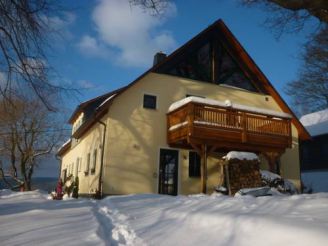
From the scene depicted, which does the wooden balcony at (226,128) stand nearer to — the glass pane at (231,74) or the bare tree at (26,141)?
the glass pane at (231,74)

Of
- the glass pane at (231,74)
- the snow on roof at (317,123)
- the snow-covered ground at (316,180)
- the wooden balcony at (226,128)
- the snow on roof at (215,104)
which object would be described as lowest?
the snow-covered ground at (316,180)

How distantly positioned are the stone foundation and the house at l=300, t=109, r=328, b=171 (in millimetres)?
11532

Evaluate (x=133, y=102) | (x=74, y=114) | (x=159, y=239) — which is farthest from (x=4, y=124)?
(x=159, y=239)

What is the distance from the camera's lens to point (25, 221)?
6.89m

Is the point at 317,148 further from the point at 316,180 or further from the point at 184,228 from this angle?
the point at 184,228

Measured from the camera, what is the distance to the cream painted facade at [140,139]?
1417 cm

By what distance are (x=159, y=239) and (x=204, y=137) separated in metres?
8.69

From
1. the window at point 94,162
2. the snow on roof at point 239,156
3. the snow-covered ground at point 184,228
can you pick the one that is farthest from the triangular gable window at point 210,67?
the snow-covered ground at point 184,228

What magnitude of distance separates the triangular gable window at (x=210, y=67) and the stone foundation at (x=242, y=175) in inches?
206

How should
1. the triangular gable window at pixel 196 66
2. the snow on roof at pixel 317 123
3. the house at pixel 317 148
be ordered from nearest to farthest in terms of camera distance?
the triangular gable window at pixel 196 66 → the house at pixel 317 148 → the snow on roof at pixel 317 123

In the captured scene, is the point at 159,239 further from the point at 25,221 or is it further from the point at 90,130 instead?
the point at 90,130

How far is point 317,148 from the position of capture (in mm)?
24547

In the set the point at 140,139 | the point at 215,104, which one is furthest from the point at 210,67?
the point at 140,139

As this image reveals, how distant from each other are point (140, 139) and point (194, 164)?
2.79 meters
